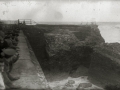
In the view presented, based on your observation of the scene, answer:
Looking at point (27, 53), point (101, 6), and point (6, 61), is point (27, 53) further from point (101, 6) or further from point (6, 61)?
point (101, 6)

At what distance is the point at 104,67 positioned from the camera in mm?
12984

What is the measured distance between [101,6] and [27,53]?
33.2m

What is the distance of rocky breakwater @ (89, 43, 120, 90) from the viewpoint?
12188 mm

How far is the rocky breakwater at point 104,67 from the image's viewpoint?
40.0ft

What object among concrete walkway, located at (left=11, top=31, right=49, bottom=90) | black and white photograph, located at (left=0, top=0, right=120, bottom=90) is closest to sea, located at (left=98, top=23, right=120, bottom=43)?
black and white photograph, located at (left=0, top=0, right=120, bottom=90)

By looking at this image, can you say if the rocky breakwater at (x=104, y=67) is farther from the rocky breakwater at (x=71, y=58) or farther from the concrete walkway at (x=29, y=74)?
the concrete walkway at (x=29, y=74)

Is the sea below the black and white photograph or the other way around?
below

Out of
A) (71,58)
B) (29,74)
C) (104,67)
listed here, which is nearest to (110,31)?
(71,58)

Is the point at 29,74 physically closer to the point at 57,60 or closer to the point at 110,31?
the point at 57,60

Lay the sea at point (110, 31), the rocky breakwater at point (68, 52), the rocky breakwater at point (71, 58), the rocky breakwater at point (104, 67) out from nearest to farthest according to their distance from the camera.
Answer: the rocky breakwater at point (104, 67)
the rocky breakwater at point (71, 58)
the rocky breakwater at point (68, 52)
the sea at point (110, 31)

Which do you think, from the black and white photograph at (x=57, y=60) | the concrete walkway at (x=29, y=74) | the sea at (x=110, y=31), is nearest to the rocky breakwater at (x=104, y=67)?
the black and white photograph at (x=57, y=60)

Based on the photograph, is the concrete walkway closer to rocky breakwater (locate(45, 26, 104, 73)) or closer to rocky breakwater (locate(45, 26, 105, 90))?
rocky breakwater (locate(45, 26, 105, 90))

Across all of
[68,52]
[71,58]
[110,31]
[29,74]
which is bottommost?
[110,31]

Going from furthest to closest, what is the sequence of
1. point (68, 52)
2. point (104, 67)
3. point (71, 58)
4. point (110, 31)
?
1. point (110, 31)
2. point (71, 58)
3. point (68, 52)
4. point (104, 67)
